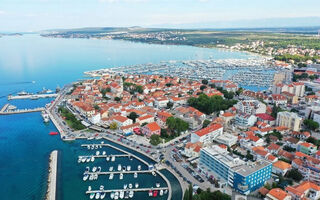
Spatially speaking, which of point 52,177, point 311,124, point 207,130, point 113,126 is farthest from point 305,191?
point 113,126

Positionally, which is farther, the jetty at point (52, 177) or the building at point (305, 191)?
the jetty at point (52, 177)

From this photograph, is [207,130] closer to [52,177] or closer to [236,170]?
[236,170]

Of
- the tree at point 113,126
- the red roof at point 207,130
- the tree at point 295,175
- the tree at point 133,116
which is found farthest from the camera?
the tree at point 133,116

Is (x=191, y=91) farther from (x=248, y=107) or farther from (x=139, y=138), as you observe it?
(x=139, y=138)

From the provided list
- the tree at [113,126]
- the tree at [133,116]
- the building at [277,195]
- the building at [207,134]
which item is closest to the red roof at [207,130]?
the building at [207,134]

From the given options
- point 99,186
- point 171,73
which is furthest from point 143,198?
point 171,73

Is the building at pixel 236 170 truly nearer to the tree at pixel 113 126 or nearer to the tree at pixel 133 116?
the tree at pixel 113 126
